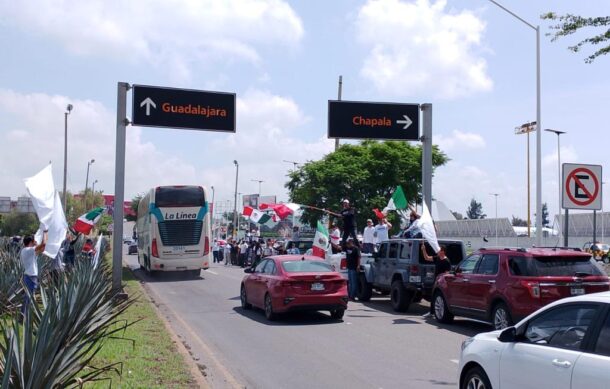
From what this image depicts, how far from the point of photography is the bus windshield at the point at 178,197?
2803 cm

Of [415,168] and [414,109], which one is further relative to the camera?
[415,168]

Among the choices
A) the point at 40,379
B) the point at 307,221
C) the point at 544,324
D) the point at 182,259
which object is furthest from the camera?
the point at 307,221

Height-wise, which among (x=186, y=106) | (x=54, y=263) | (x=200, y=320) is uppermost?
(x=186, y=106)

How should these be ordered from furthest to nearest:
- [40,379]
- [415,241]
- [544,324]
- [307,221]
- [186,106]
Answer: [307,221], [186,106], [415,241], [544,324], [40,379]

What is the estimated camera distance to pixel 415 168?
44.9 meters

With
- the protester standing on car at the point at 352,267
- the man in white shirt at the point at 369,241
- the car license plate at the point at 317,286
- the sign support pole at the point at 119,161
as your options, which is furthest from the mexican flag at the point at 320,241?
the car license plate at the point at 317,286

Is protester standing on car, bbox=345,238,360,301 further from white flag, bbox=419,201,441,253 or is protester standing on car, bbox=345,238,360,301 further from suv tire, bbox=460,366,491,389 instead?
suv tire, bbox=460,366,491,389

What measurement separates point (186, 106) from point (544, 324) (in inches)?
589

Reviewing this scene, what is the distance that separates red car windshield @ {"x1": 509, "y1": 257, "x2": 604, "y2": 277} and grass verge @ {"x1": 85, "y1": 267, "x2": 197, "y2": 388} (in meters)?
6.33

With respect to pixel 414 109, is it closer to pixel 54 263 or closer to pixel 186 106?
Answer: pixel 186 106

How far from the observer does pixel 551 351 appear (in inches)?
226

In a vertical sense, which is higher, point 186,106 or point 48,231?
point 186,106

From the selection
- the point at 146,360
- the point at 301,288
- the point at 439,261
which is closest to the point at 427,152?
the point at 439,261

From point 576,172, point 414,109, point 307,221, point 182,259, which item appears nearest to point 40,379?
point 576,172
